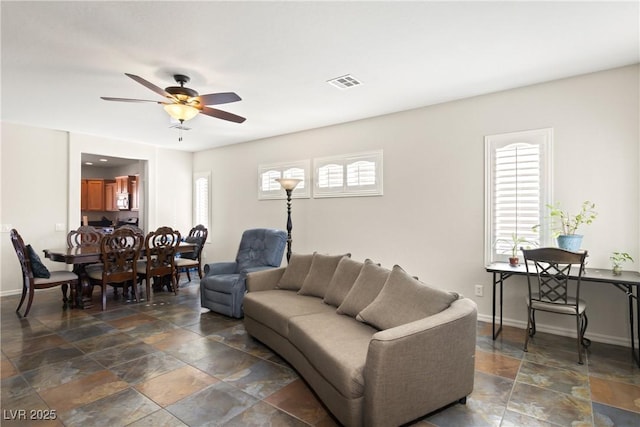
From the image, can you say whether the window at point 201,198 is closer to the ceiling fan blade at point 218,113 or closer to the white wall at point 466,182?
the white wall at point 466,182

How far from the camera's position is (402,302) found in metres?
2.39

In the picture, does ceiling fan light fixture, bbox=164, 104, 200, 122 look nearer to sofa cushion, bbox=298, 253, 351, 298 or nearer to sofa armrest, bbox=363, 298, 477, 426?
sofa cushion, bbox=298, 253, 351, 298

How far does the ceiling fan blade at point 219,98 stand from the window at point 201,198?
4465 mm

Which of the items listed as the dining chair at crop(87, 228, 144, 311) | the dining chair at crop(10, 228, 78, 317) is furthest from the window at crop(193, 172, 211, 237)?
the dining chair at crop(10, 228, 78, 317)

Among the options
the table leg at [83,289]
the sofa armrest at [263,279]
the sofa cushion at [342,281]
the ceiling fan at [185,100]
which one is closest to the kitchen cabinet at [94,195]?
the table leg at [83,289]

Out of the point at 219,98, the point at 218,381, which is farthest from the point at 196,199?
the point at 218,381

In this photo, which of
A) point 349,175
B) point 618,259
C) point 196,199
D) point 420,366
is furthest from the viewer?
point 196,199

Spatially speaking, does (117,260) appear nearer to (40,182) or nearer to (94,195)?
(40,182)

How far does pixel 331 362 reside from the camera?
6.74 ft

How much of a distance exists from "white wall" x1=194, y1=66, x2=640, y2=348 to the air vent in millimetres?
1213

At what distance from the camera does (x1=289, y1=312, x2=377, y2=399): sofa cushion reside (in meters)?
1.91

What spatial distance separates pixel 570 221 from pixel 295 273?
2.98 meters

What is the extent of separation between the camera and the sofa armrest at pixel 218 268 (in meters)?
4.51

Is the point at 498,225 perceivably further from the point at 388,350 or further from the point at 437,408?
the point at 388,350
